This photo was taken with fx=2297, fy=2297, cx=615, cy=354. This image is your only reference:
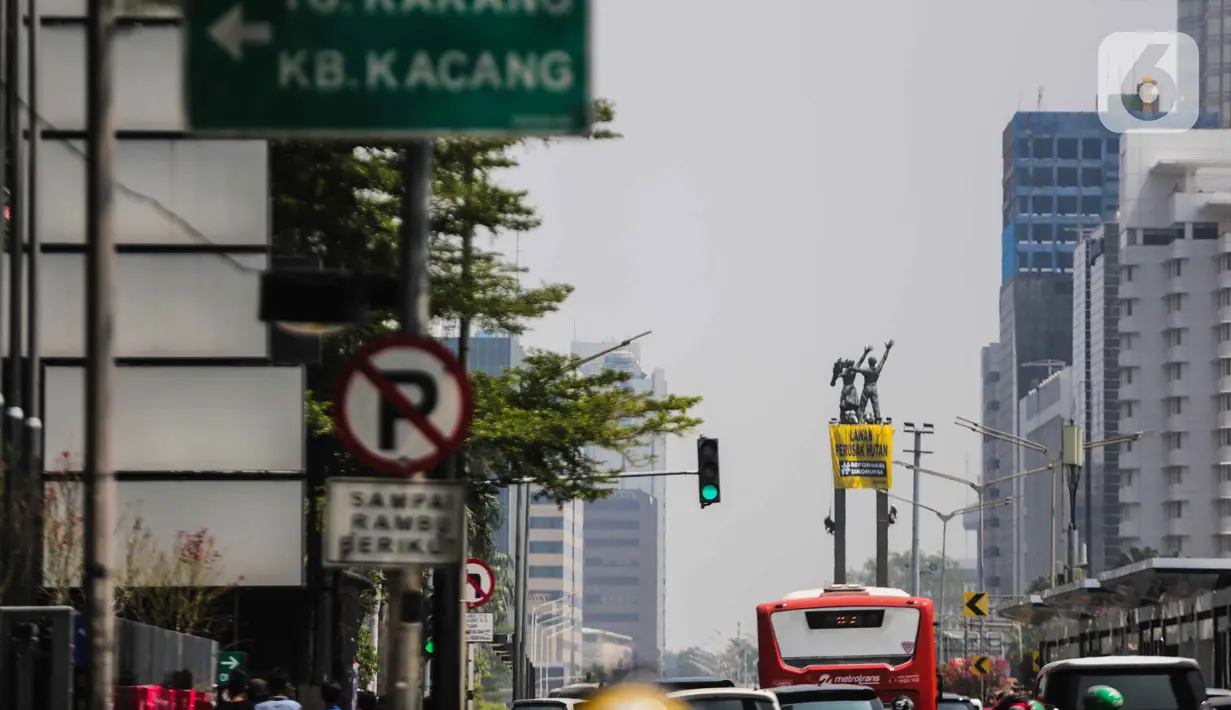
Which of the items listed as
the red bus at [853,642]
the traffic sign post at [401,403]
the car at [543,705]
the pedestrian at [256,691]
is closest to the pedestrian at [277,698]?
the pedestrian at [256,691]

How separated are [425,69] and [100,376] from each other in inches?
113

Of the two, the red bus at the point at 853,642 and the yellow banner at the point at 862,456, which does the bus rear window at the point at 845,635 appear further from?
the yellow banner at the point at 862,456

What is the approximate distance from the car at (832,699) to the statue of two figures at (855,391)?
63691 mm

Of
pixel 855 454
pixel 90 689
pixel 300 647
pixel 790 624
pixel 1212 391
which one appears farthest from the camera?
pixel 1212 391

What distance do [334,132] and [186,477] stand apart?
66.0ft

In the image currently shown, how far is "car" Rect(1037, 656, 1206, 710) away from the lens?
66.1 feet

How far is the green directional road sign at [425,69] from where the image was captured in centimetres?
1088

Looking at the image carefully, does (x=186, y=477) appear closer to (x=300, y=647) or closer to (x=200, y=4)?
(x=300, y=647)

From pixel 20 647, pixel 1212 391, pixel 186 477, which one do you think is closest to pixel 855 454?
pixel 186 477

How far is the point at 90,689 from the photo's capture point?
12406 millimetres

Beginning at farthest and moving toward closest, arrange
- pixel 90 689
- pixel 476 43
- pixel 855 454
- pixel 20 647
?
pixel 855 454, pixel 20 647, pixel 90 689, pixel 476 43

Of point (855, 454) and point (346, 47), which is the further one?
point (855, 454)

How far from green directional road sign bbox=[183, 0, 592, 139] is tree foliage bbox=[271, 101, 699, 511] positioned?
67.3ft

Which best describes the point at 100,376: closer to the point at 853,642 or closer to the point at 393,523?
the point at 393,523
